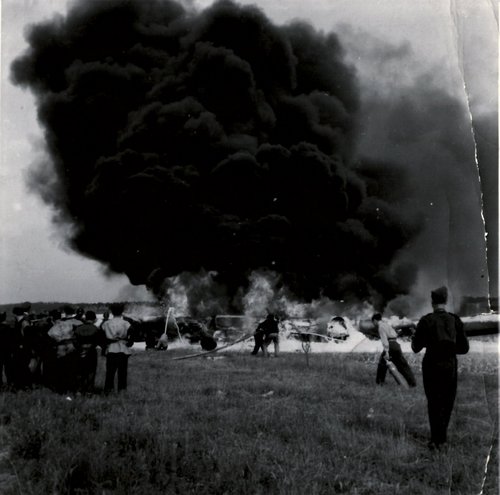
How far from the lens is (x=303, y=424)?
6500mm

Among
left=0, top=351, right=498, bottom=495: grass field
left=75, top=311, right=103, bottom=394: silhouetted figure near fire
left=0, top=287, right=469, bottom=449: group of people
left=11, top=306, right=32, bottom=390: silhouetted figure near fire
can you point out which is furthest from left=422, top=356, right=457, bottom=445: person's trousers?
left=11, top=306, right=32, bottom=390: silhouetted figure near fire

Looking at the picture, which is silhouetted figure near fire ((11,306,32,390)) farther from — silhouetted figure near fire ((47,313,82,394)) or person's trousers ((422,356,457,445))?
person's trousers ((422,356,457,445))

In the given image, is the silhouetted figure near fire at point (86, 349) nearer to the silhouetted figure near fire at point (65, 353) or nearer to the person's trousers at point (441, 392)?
the silhouetted figure near fire at point (65, 353)

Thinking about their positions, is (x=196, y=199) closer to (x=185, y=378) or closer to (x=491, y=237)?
(x=185, y=378)

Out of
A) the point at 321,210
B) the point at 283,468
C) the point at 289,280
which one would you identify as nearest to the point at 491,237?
the point at 283,468

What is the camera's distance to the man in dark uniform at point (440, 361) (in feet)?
18.1

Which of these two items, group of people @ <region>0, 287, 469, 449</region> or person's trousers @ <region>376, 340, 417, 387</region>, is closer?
group of people @ <region>0, 287, 469, 449</region>

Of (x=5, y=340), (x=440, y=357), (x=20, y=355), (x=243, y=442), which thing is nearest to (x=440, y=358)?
(x=440, y=357)

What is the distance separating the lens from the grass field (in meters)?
4.32

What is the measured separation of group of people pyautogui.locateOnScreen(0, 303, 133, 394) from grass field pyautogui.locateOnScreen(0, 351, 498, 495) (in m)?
0.47

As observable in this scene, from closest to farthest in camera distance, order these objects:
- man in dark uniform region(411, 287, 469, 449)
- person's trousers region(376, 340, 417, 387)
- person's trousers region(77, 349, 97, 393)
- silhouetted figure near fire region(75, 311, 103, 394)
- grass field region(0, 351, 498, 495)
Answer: grass field region(0, 351, 498, 495) → man in dark uniform region(411, 287, 469, 449) → silhouetted figure near fire region(75, 311, 103, 394) → person's trousers region(77, 349, 97, 393) → person's trousers region(376, 340, 417, 387)

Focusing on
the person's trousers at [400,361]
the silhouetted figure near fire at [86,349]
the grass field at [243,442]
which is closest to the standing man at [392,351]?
the person's trousers at [400,361]

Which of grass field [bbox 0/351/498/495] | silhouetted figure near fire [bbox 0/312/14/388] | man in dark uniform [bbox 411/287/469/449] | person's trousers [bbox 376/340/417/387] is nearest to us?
grass field [bbox 0/351/498/495]

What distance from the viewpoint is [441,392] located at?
551 centimetres
